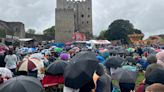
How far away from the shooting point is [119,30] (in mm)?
115500

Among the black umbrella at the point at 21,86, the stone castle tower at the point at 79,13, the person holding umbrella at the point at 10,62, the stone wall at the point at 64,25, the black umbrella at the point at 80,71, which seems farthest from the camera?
the stone castle tower at the point at 79,13

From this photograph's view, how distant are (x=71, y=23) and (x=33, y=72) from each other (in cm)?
8388

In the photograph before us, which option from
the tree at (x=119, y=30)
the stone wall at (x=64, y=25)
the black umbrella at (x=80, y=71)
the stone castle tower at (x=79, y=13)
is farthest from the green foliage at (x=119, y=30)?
the black umbrella at (x=80, y=71)

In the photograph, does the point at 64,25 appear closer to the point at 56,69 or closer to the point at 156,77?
the point at 56,69

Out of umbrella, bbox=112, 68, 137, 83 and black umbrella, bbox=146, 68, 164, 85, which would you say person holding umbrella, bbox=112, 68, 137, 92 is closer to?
umbrella, bbox=112, 68, 137, 83

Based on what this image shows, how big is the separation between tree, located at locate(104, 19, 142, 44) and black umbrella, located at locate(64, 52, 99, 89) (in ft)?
343

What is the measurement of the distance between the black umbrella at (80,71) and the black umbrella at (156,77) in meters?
1.18

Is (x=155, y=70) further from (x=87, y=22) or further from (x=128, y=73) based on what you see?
(x=87, y=22)

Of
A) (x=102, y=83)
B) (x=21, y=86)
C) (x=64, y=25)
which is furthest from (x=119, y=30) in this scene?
(x=21, y=86)

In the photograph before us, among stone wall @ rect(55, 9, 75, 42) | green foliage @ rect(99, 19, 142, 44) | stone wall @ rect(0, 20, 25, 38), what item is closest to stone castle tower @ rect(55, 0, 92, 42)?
stone wall @ rect(55, 9, 75, 42)

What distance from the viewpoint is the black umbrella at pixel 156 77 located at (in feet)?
23.9

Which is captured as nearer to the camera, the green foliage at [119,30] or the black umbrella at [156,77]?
the black umbrella at [156,77]

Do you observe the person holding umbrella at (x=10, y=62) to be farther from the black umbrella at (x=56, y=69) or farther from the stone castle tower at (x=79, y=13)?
the stone castle tower at (x=79, y=13)

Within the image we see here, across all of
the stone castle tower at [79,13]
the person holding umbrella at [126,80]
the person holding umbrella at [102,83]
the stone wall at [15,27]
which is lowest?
the person holding umbrella at [126,80]
